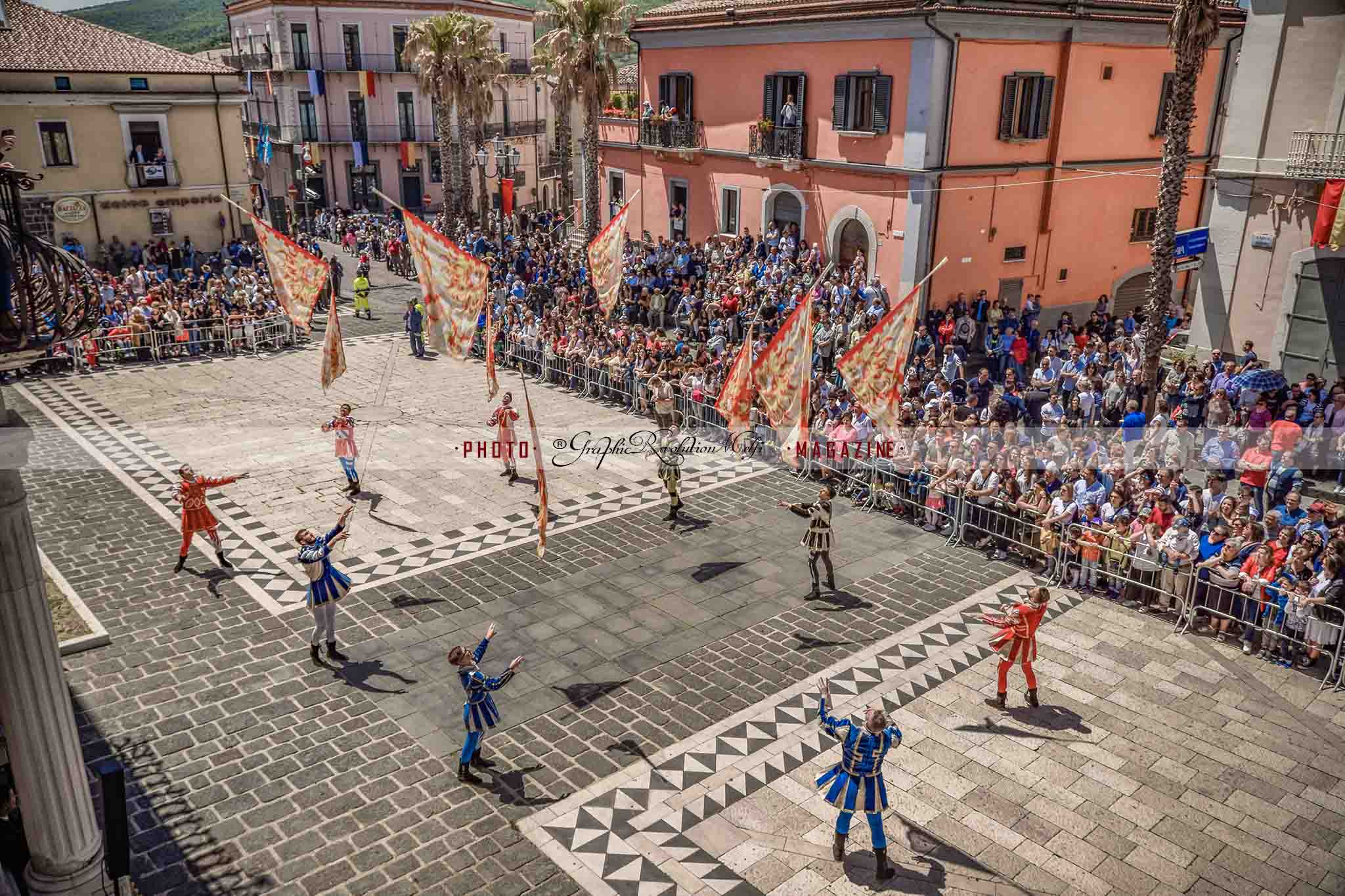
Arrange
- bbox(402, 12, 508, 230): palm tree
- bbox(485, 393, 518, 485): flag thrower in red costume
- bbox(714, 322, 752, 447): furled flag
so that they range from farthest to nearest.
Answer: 1. bbox(402, 12, 508, 230): palm tree
2. bbox(485, 393, 518, 485): flag thrower in red costume
3. bbox(714, 322, 752, 447): furled flag

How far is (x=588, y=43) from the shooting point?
32.1 metres

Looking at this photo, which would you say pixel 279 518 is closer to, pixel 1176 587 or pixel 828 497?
pixel 828 497

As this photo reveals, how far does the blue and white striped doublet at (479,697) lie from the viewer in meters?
9.71

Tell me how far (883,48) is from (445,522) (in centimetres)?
1661

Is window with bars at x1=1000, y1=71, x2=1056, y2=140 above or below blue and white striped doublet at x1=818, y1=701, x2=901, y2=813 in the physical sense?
above

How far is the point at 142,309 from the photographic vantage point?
26266mm

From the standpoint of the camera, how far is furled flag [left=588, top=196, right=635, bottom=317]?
63.8 feet

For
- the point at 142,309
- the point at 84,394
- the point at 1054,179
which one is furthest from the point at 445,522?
the point at 1054,179

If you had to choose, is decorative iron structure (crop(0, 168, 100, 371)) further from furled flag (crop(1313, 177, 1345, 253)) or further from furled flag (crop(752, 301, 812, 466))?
furled flag (crop(1313, 177, 1345, 253))

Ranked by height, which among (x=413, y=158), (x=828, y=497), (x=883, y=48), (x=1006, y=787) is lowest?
(x=1006, y=787)

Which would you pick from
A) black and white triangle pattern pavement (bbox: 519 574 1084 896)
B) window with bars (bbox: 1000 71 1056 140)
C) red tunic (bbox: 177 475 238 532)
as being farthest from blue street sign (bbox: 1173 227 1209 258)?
red tunic (bbox: 177 475 238 532)

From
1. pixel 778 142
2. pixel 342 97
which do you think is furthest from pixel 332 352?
pixel 342 97

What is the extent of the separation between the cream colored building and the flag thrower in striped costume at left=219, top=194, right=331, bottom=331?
18.2m

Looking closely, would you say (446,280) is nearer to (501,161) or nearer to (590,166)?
(590,166)
